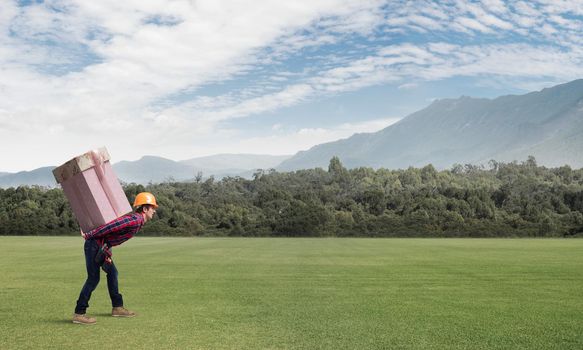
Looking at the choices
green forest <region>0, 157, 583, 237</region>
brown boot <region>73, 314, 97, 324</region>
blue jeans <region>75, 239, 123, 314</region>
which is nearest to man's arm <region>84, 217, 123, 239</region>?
blue jeans <region>75, 239, 123, 314</region>

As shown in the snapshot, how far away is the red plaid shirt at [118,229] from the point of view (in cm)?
1027

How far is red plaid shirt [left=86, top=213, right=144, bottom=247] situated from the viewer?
10266mm

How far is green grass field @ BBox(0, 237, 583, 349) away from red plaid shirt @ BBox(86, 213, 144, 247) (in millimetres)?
1372

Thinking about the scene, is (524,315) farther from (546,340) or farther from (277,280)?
(277,280)

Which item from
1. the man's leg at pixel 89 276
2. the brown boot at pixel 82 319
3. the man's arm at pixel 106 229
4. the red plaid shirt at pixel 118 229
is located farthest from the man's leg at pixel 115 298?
the man's arm at pixel 106 229

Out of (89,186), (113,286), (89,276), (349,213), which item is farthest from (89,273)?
(349,213)

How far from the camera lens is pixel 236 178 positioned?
14438 cm

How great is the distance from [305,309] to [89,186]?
14.8 feet

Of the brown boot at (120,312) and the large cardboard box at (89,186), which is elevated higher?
the large cardboard box at (89,186)

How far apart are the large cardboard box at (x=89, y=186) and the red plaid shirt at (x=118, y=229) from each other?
11cm

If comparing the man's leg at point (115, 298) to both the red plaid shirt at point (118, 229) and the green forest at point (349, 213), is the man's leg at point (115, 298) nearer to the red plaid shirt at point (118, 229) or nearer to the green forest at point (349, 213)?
the red plaid shirt at point (118, 229)

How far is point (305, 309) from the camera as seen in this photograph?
12031 mm

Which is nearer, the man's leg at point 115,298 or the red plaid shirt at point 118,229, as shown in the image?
the red plaid shirt at point 118,229

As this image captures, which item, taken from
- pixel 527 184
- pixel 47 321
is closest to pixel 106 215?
pixel 47 321
